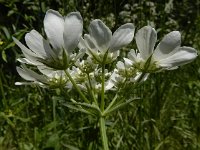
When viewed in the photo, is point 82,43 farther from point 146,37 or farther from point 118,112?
point 118,112

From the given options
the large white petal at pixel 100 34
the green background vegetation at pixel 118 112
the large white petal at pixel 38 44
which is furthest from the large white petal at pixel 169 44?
the green background vegetation at pixel 118 112

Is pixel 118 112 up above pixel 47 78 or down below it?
above

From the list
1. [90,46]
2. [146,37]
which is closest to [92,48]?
[90,46]

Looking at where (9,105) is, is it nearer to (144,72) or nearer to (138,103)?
(138,103)

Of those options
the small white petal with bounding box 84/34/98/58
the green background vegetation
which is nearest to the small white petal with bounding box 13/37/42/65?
the small white petal with bounding box 84/34/98/58

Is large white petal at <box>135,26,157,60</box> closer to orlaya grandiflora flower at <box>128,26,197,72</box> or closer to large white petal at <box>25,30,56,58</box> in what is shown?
orlaya grandiflora flower at <box>128,26,197,72</box>

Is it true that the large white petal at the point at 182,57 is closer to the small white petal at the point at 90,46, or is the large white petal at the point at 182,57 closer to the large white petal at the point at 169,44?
the large white petal at the point at 169,44

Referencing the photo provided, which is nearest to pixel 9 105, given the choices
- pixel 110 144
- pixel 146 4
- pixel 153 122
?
pixel 110 144
